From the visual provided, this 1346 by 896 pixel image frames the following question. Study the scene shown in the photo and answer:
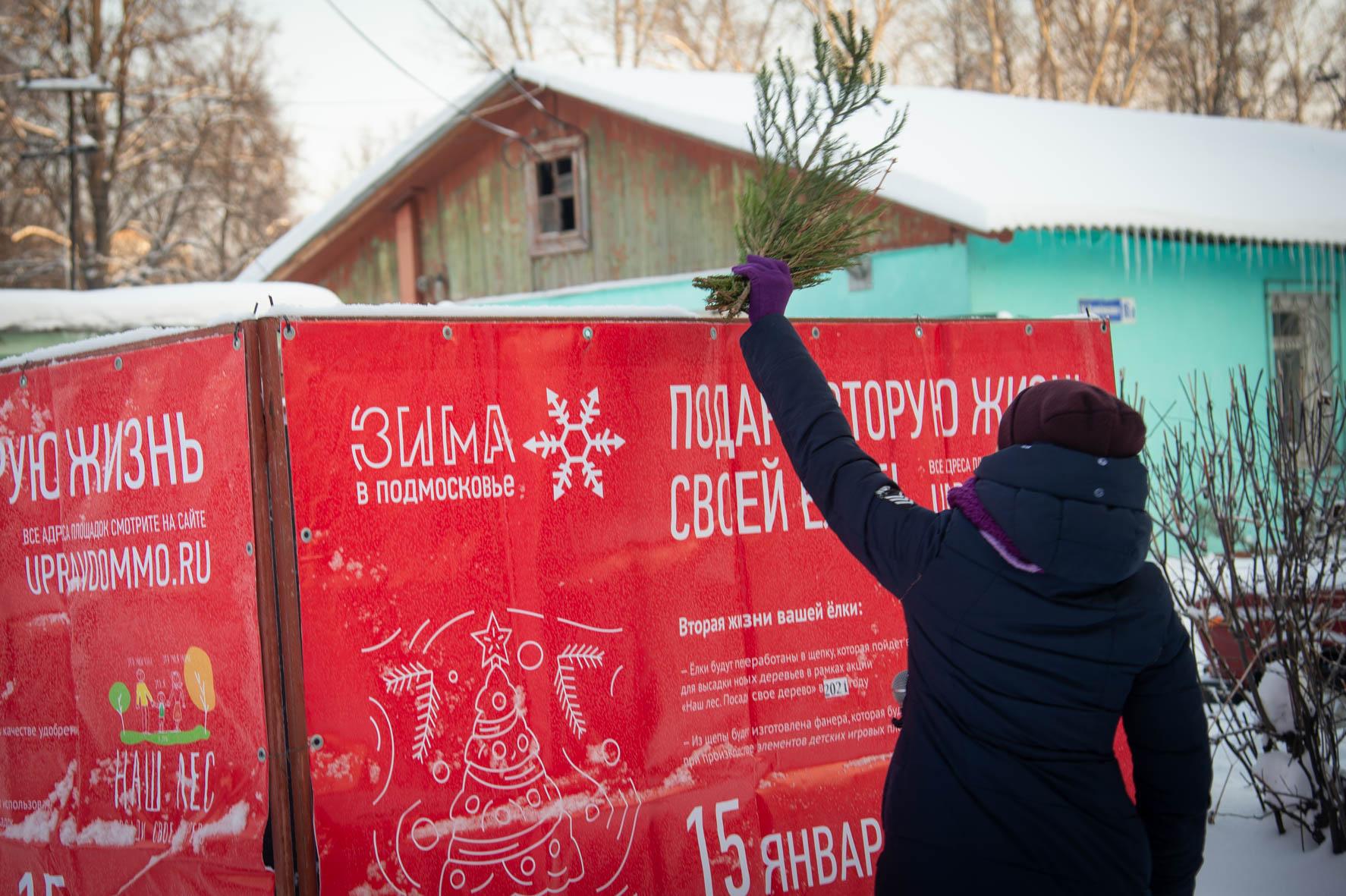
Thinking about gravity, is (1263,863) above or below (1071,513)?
below

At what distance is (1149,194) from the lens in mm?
11648

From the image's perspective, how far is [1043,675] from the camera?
2148mm

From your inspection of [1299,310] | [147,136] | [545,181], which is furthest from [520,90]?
[147,136]

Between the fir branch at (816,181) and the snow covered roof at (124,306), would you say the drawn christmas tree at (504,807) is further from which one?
the snow covered roof at (124,306)

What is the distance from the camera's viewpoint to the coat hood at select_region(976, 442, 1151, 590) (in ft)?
6.85

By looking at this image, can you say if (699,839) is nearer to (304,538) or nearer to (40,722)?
(304,538)

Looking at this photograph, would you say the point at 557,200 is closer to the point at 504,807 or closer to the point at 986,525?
the point at 504,807

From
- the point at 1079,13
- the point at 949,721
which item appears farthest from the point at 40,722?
the point at 1079,13

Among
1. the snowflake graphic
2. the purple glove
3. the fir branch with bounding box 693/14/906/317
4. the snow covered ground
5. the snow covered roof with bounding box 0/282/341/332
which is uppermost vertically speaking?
the snow covered roof with bounding box 0/282/341/332

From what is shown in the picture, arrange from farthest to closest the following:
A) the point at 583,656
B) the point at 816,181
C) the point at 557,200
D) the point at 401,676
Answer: the point at 557,200, the point at 816,181, the point at 583,656, the point at 401,676

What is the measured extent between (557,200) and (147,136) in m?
14.9

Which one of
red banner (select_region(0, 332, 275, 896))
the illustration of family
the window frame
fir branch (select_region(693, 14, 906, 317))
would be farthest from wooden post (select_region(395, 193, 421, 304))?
the illustration of family

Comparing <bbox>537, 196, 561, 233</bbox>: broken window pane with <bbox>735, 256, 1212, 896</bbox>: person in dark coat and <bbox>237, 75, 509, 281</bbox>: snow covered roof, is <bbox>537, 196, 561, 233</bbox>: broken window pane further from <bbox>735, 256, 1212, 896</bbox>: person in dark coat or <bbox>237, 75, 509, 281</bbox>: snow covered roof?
<bbox>735, 256, 1212, 896</bbox>: person in dark coat

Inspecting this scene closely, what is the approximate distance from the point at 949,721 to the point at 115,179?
88.7 ft
